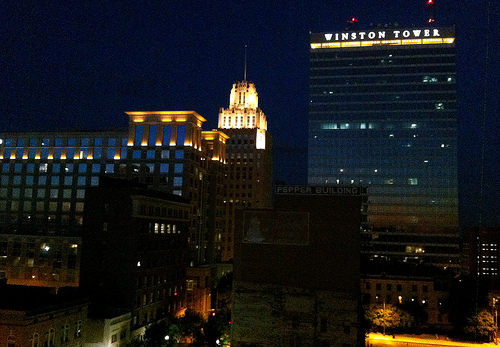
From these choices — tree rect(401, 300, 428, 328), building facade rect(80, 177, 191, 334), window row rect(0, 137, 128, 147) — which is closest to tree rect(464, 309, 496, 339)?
tree rect(401, 300, 428, 328)

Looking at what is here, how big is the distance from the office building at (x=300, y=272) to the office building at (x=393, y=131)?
78789mm

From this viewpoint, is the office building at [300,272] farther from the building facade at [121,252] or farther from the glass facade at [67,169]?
the glass facade at [67,169]

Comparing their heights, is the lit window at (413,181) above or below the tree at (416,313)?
above

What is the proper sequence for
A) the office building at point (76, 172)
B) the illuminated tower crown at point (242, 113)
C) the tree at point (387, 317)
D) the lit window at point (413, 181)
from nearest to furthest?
1. the tree at point (387, 317)
2. the office building at point (76, 172)
3. the lit window at point (413, 181)
4. the illuminated tower crown at point (242, 113)

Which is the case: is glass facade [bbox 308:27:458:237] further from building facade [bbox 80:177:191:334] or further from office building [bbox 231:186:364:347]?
office building [bbox 231:186:364:347]

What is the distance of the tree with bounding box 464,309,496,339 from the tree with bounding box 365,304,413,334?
33.4ft

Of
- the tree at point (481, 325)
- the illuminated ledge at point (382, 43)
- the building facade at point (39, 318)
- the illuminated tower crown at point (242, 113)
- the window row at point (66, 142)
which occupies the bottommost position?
the tree at point (481, 325)

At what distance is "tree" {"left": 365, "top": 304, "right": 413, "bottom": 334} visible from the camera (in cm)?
8269

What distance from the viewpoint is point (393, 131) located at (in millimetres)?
142125

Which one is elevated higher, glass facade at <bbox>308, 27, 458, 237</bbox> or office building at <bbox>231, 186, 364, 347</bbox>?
glass facade at <bbox>308, 27, 458, 237</bbox>

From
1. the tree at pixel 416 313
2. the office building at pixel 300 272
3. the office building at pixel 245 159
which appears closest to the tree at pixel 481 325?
the tree at pixel 416 313

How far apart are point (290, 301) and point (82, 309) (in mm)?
27136

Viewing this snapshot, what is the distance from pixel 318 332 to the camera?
59469mm

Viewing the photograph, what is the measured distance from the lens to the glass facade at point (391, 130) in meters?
139
